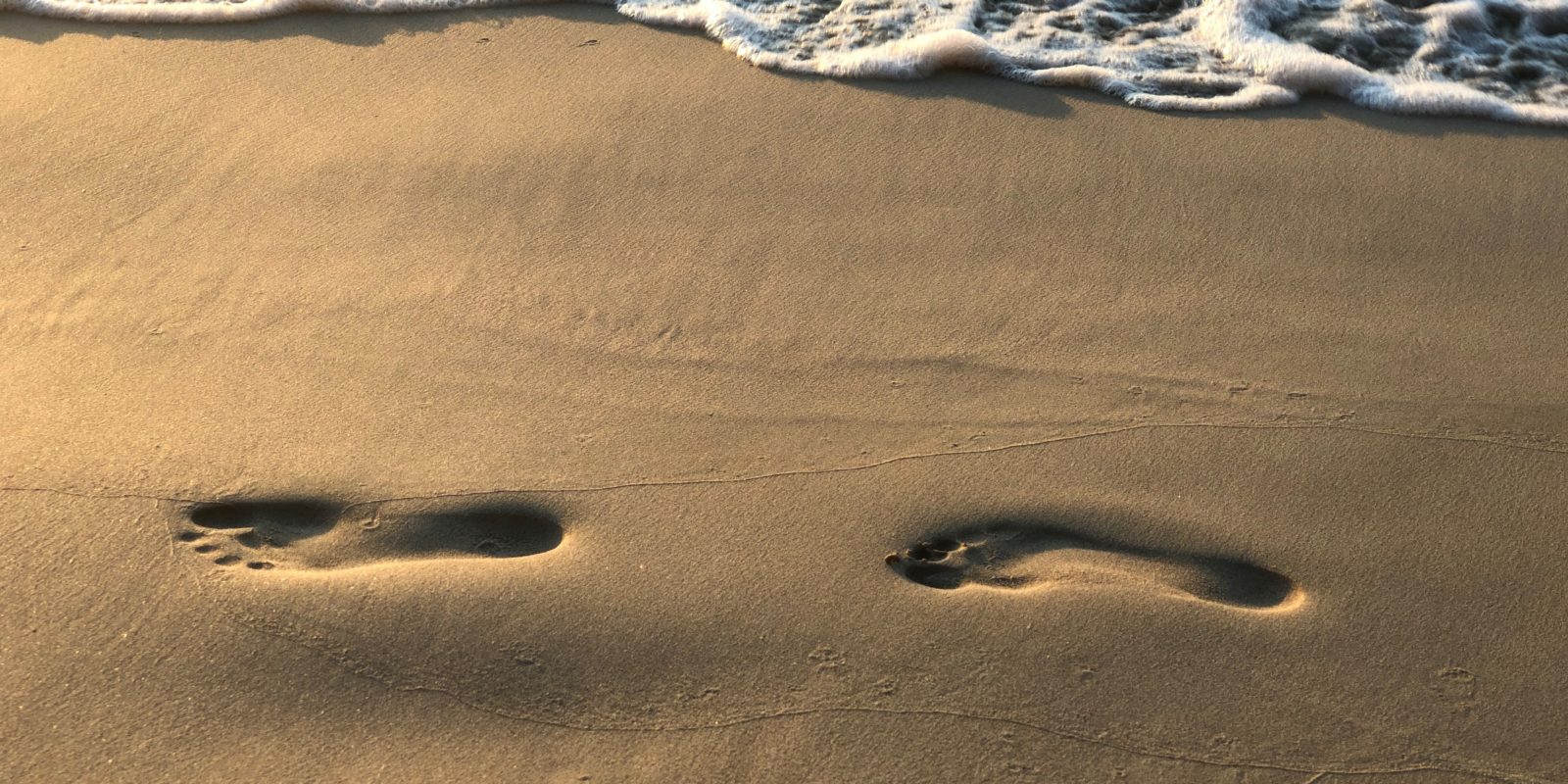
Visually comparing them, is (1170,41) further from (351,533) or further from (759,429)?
(351,533)

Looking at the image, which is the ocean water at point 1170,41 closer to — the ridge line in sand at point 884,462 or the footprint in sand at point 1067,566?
the ridge line in sand at point 884,462

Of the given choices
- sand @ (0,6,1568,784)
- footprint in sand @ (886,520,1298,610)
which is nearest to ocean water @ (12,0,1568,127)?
sand @ (0,6,1568,784)

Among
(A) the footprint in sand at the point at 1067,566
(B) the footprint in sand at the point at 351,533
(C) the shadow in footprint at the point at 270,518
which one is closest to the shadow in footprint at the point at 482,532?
(B) the footprint in sand at the point at 351,533

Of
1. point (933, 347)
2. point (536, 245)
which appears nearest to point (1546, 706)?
point (933, 347)

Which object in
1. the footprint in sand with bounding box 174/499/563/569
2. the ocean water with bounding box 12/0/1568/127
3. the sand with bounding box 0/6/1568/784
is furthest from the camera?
the ocean water with bounding box 12/0/1568/127

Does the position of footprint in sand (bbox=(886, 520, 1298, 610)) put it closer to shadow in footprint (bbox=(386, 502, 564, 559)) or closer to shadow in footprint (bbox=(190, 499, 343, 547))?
shadow in footprint (bbox=(386, 502, 564, 559))

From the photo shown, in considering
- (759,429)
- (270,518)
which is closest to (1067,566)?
(759,429)
